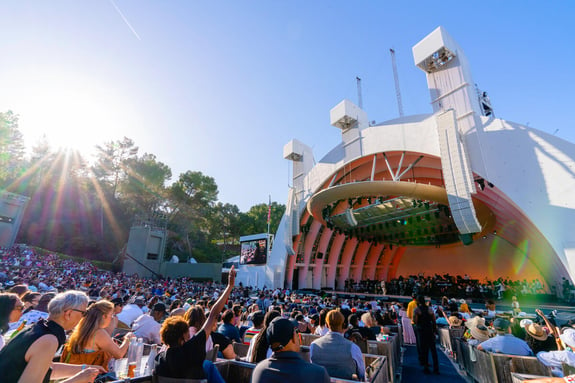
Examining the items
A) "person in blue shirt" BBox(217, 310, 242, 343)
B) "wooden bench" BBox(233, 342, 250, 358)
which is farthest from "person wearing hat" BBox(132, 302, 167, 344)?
"wooden bench" BBox(233, 342, 250, 358)

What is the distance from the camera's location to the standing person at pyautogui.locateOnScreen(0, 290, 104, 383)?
1.70 meters

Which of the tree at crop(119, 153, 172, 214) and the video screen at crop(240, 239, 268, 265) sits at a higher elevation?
the tree at crop(119, 153, 172, 214)

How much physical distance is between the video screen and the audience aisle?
21.4 m

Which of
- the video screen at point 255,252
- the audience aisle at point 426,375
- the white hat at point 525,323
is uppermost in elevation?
the video screen at point 255,252

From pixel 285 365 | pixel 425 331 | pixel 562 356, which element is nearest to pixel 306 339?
pixel 425 331

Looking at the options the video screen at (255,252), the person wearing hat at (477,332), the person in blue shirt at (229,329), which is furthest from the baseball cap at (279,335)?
the video screen at (255,252)

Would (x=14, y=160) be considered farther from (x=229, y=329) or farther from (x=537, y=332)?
(x=537, y=332)

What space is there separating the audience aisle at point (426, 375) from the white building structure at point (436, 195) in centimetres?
805

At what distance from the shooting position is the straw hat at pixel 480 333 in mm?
5312

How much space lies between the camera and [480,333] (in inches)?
212

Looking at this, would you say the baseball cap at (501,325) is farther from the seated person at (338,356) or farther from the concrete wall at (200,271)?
the concrete wall at (200,271)

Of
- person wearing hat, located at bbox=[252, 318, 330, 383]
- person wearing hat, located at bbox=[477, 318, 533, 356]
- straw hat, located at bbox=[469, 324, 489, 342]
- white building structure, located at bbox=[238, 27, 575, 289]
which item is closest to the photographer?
person wearing hat, located at bbox=[252, 318, 330, 383]

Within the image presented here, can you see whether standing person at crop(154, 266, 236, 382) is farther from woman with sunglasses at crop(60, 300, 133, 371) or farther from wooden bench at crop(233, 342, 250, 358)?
wooden bench at crop(233, 342, 250, 358)

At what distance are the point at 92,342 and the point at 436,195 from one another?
1554 cm
